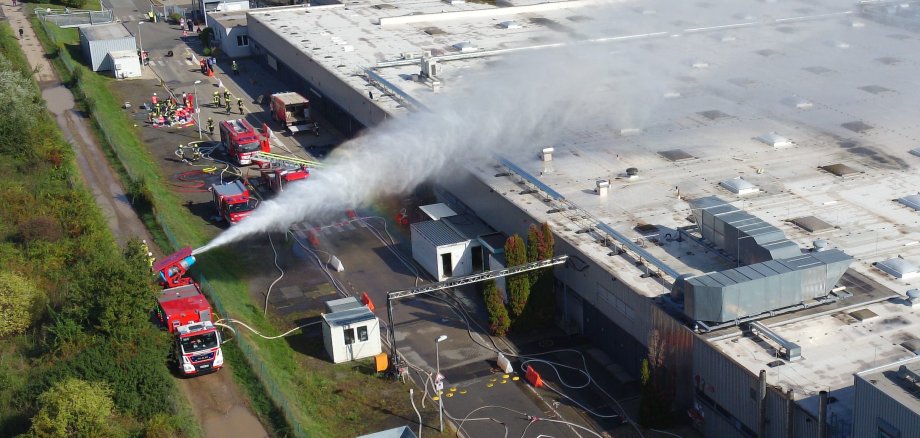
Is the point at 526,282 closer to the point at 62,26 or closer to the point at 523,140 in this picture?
the point at 523,140

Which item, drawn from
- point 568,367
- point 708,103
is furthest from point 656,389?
point 708,103

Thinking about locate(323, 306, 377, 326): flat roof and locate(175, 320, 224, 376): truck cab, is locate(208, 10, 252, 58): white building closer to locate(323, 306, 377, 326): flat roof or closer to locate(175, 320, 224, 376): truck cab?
locate(323, 306, 377, 326): flat roof

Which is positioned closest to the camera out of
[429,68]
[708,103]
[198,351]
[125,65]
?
[198,351]

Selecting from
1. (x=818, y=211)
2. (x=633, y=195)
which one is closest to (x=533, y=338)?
(x=633, y=195)

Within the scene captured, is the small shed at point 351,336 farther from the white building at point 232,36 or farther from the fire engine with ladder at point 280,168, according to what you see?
the white building at point 232,36

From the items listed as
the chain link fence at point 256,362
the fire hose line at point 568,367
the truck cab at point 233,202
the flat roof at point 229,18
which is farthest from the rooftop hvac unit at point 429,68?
the flat roof at point 229,18

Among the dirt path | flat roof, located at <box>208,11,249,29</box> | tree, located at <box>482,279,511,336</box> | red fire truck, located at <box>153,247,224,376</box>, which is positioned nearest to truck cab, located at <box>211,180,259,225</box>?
the dirt path

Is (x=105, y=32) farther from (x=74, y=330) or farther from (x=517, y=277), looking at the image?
(x=517, y=277)
